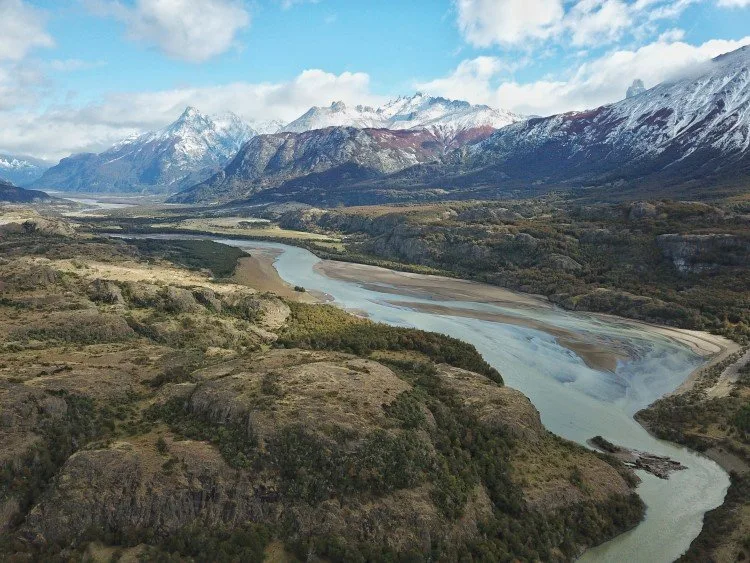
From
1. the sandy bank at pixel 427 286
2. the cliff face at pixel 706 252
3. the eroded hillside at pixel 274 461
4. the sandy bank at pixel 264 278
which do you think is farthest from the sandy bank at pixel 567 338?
the cliff face at pixel 706 252

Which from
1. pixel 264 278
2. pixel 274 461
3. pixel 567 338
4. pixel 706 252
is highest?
pixel 706 252

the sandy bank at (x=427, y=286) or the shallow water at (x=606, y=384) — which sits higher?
the sandy bank at (x=427, y=286)

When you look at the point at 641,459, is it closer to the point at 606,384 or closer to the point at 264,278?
the point at 606,384

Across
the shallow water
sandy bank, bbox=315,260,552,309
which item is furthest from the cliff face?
sandy bank, bbox=315,260,552,309

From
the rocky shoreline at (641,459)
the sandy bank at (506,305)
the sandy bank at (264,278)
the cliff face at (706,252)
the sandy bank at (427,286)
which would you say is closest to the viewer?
the rocky shoreline at (641,459)

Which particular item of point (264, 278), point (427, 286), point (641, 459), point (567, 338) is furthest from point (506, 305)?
point (641, 459)

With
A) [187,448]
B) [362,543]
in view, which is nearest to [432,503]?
[362,543]

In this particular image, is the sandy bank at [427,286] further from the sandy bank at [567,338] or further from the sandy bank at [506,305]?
the sandy bank at [567,338]

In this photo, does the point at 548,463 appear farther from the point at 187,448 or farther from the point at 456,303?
the point at 456,303

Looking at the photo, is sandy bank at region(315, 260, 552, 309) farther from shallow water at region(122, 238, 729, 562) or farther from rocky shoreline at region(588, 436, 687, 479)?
rocky shoreline at region(588, 436, 687, 479)
